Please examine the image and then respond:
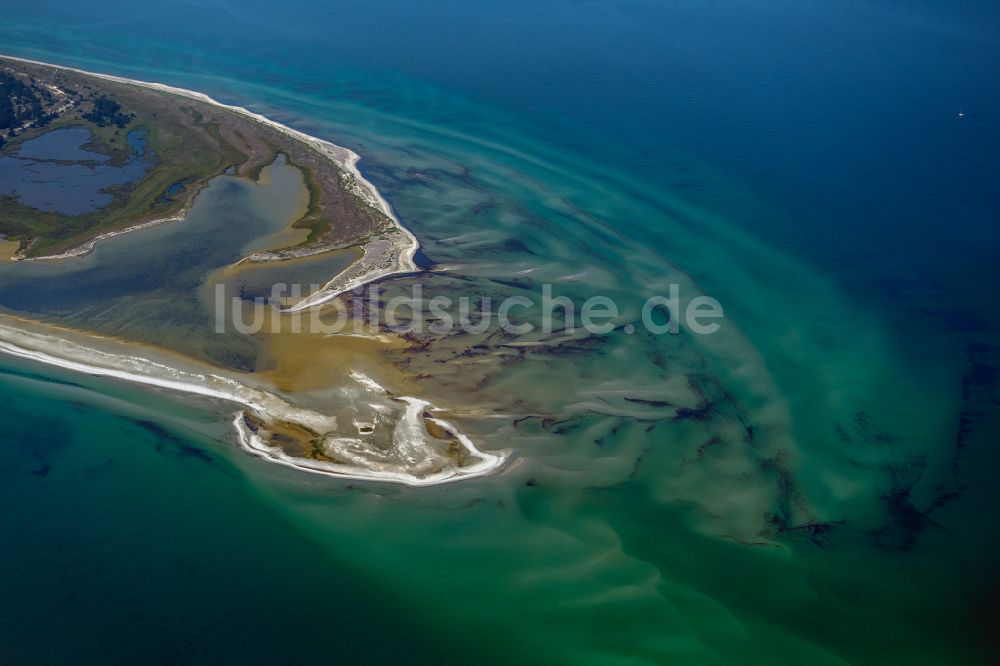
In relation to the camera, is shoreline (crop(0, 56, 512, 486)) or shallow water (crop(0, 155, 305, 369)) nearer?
shoreline (crop(0, 56, 512, 486))

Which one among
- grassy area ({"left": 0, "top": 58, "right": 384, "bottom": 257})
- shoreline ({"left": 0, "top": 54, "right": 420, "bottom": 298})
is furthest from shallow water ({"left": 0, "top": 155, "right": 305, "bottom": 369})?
grassy area ({"left": 0, "top": 58, "right": 384, "bottom": 257})

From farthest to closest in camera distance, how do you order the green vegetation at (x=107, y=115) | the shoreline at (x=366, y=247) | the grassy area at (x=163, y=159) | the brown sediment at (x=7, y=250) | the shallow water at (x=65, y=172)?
the green vegetation at (x=107, y=115) < the shallow water at (x=65, y=172) < the grassy area at (x=163, y=159) < the brown sediment at (x=7, y=250) < the shoreline at (x=366, y=247)

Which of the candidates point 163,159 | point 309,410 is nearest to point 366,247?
point 309,410

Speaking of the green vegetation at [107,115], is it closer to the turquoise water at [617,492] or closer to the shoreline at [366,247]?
the shoreline at [366,247]

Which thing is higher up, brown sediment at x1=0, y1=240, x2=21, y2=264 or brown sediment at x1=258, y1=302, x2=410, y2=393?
brown sediment at x1=258, y1=302, x2=410, y2=393

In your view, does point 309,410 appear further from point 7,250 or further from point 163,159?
Result: point 163,159

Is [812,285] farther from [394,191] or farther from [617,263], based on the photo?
[394,191]

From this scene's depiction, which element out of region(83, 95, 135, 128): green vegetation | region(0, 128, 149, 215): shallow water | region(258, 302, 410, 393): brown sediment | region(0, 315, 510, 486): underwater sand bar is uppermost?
region(83, 95, 135, 128): green vegetation

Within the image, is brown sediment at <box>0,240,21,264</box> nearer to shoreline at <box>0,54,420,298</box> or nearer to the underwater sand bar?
shoreline at <box>0,54,420,298</box>

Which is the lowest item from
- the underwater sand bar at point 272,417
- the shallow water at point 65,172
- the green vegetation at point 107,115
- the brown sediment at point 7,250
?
the underwater sand bar at point 272,417

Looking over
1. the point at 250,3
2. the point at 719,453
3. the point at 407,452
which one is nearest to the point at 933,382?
the point at 719,453

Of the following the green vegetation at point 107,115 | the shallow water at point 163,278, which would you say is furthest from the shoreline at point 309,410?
the green vegetation at point 107,115
